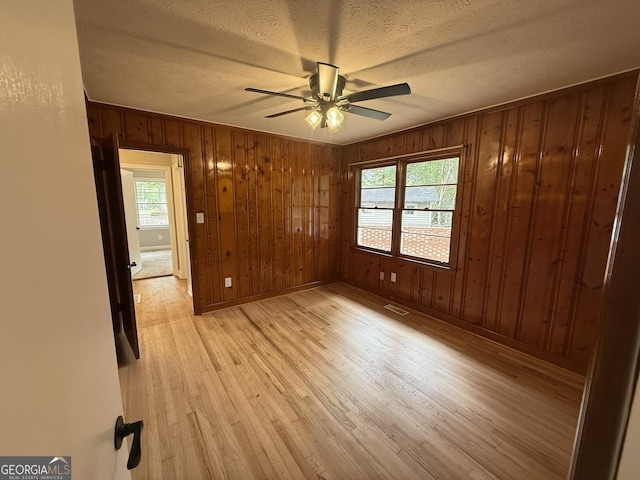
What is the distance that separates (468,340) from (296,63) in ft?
9.98

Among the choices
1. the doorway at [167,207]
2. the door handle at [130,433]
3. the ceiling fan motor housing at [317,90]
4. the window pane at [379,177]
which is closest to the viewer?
the door handle at [130,433]

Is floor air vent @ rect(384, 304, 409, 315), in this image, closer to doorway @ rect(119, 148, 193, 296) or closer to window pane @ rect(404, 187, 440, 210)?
window pane @ rect(404, 187, 440, 210)

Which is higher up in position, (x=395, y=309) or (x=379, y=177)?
(x=379, y=177)

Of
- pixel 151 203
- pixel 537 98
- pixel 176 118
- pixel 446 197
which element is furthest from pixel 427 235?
pixel 151 203

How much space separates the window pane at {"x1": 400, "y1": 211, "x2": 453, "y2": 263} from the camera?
126 inches

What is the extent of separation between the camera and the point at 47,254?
0.41 meters

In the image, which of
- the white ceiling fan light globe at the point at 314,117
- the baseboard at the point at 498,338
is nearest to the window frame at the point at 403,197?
the baseboard at the point at 498,338

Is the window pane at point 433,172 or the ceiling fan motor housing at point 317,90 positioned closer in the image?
the ceiling fan motor housing at point 317,90

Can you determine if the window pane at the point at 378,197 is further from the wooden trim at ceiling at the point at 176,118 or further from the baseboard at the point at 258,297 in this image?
the baseboard at the point at 258,297

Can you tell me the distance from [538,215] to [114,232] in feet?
12.7

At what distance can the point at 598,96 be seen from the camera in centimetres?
205

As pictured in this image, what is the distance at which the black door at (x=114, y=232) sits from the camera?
7.33 ft

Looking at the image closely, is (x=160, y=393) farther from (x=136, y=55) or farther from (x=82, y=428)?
(x=136, y=55)

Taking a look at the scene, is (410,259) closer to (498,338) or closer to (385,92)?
(498,338)
